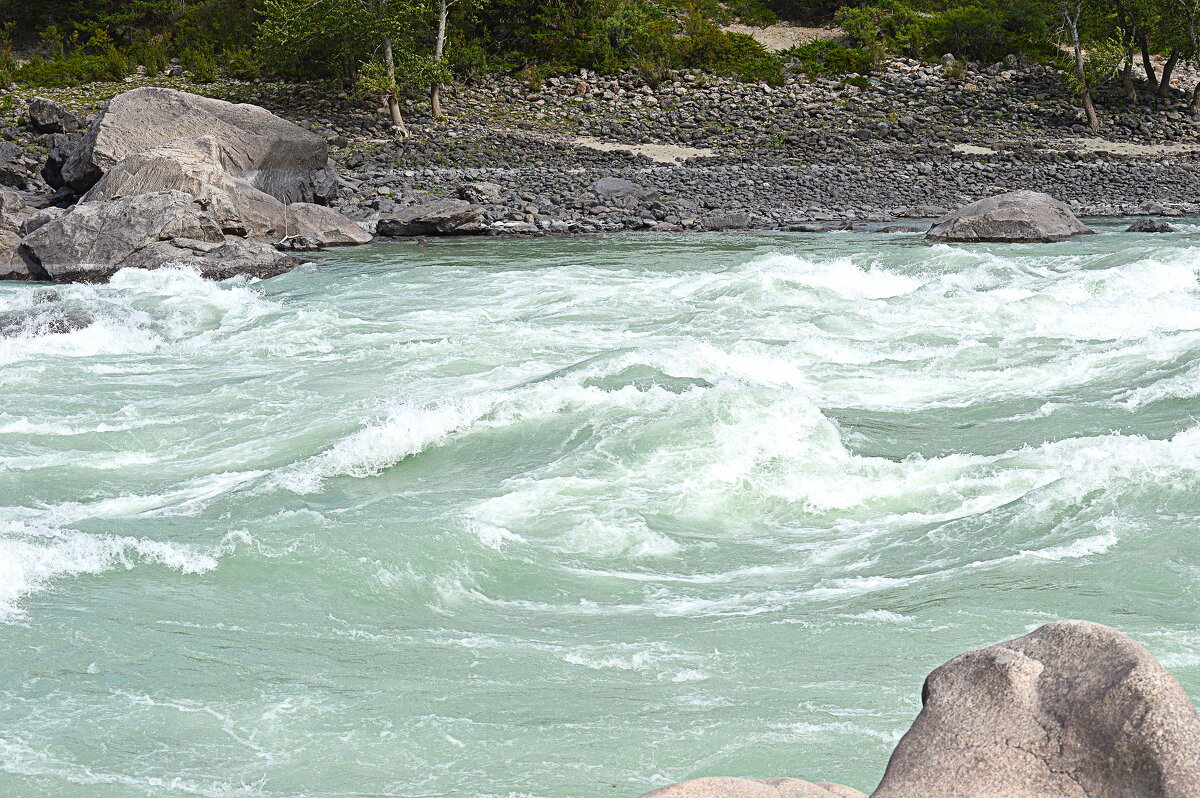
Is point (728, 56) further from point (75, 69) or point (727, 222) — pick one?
point (75, 69)

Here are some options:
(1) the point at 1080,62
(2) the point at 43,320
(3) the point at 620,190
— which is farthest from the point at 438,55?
(2) the point at 43,320

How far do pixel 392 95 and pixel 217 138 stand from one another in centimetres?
950

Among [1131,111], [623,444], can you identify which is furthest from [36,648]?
[1131,111]

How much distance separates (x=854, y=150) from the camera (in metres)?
30.1

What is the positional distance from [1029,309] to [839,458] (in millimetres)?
6604

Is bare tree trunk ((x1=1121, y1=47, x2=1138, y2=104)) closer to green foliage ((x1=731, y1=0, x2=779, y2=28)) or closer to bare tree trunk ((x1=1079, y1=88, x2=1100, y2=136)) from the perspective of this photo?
bare tree trunk ((x1=1079, y1=88, x2=1100, y2=136))

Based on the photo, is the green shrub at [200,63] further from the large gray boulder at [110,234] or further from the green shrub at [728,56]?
the large gray boulder at [110,234]

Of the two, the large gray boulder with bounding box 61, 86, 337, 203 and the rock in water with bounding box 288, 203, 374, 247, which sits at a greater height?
the large gray boulder with bounding box 61, 86, 337, 203

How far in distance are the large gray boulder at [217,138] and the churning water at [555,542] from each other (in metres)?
10.2

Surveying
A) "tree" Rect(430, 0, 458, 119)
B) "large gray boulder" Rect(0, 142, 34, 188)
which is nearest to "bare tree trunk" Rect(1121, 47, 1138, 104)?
"tree" Rect(430, 0, 458, 119)

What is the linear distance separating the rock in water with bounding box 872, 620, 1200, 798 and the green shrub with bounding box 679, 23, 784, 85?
112 feet

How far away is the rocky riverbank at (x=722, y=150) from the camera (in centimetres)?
2455

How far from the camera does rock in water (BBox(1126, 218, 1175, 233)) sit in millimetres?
20766

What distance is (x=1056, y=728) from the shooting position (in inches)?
102
